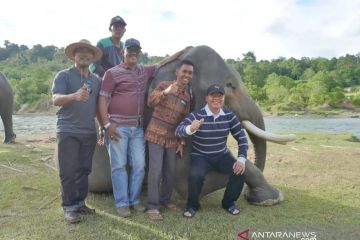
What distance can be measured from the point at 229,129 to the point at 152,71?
1080mm

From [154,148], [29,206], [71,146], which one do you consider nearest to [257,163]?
[154,148]

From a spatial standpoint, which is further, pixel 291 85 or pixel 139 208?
pixel 291 85

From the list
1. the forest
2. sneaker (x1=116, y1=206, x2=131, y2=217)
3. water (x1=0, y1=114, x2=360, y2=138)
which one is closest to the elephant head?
sneaker (x1=116, y1=206, x2=131, y2=217)

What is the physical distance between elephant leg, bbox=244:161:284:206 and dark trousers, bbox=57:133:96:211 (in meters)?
1.76

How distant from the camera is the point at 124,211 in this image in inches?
174

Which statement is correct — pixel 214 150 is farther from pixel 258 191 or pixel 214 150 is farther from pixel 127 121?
pixel 127 121

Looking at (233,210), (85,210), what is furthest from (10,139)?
(233,210)

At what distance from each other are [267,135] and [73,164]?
207 cm

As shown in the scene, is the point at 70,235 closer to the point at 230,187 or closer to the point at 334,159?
the point at 230,187

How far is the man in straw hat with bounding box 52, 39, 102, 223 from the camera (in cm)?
420

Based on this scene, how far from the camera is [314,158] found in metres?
7.54

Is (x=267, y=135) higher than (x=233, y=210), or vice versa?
(x=267, y=135)

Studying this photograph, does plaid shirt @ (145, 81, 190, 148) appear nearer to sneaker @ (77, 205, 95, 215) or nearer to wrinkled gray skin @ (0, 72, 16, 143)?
sneaker @ (77, 205, 95, 215)

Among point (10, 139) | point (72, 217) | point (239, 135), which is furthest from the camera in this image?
point (10, 139)
